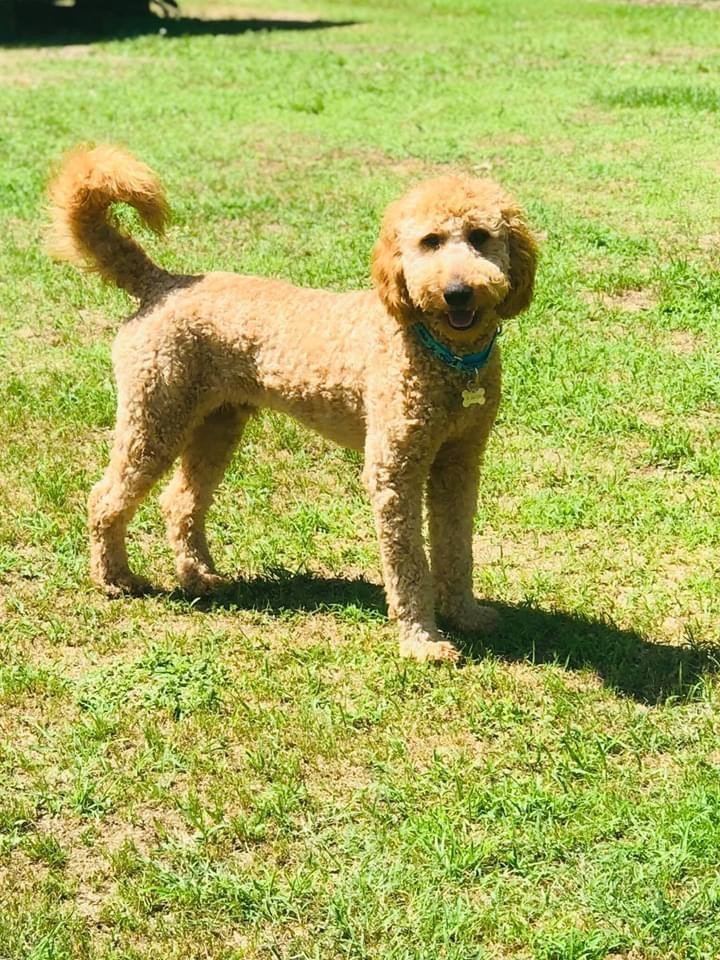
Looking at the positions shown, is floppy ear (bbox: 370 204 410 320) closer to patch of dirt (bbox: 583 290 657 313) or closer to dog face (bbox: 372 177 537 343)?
dog face (bbox: 372 177 537 343)

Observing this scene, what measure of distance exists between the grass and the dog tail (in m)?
1.23

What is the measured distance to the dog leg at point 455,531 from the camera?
4.80m

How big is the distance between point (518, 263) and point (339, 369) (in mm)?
753

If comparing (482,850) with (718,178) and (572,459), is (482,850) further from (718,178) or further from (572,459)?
(718,178)

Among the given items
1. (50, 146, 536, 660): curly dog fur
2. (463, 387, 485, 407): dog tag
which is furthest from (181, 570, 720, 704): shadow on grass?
(463, 387, 485, 407): dog tag

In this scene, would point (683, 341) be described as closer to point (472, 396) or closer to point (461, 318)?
point (472, 396)

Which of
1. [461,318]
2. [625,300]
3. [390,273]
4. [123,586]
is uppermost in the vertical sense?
[390,273]

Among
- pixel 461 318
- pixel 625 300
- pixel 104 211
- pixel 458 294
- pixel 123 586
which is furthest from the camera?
pixel 625 300

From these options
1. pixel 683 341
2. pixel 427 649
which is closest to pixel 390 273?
pixel 427 649

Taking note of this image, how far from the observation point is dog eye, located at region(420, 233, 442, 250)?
14.1 ft

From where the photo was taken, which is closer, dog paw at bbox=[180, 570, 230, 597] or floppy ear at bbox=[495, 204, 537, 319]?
floppy ear at bbox=[495, 204, 537, 319]

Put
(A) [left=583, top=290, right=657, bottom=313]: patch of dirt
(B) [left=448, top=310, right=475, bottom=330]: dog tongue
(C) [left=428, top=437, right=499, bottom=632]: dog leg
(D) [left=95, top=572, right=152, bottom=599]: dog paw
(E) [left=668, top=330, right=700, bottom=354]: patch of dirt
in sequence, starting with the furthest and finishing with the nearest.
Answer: (A) [left=583, top=290, right=657, bottom=313]: patch of dirt < (E) [left=668, top=330, right=700, bottom=354]: patch of dirt < (D) [left=95, top=572, right=152, bottom=599]: dog paw < (C) [left=428, top=437, right=499, bottom=632]: dog leg < (B) [left=448, top=310, right=475, bottom=330]: dog tongue

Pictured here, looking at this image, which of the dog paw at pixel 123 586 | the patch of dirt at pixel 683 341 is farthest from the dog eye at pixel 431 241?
the patch of dirt at pixel 683 341

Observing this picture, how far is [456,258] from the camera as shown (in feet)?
13.8
